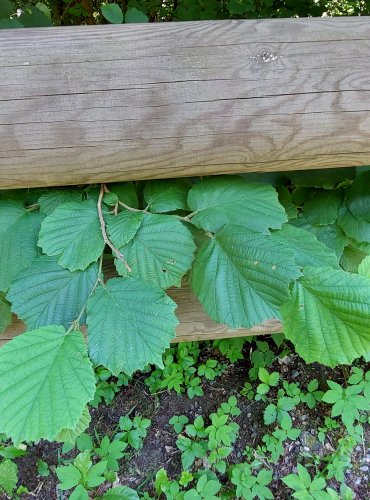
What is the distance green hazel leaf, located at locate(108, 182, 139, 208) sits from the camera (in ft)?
3.95

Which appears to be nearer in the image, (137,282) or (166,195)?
(137,282)

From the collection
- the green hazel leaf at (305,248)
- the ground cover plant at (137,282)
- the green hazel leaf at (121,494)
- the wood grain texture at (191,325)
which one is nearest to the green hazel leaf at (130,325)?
the ground cover plant at (137,282)

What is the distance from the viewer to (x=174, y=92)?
953 mm

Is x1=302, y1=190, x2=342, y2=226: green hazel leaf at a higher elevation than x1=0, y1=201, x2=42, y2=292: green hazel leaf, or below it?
below

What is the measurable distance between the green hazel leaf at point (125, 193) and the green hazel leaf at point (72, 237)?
11cm

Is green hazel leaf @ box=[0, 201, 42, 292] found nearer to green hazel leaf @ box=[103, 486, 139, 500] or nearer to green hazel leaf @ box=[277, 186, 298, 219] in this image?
green hazel leaf @ box=[277, 186, 298, 219]

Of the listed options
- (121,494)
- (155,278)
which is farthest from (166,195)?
(121,494)

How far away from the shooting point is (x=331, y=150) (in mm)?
1049

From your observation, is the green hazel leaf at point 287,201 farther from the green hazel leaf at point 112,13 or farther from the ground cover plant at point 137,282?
the green hazel leaf at point 112,13

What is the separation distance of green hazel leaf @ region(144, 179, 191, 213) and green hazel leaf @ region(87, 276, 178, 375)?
0.80ft

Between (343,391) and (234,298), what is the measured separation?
4.72ft

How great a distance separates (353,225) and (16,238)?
944 millimetres

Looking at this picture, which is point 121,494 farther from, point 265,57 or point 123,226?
point 265,57

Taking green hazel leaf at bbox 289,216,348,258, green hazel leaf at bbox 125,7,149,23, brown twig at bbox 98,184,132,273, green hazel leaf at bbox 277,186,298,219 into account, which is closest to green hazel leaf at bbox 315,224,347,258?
green hazel leaf at bbox 289,216,348,258
